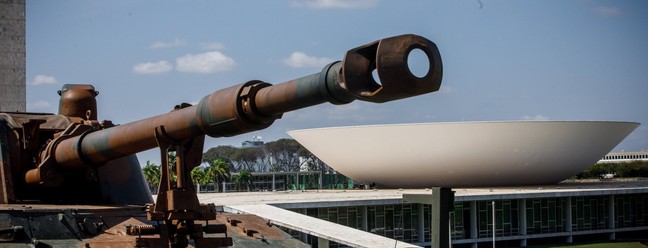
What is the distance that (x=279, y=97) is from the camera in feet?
33.7

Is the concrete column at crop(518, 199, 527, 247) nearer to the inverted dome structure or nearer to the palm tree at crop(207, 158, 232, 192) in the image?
the inverted dome structure

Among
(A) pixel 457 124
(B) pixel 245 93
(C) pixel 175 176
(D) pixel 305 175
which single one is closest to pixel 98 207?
(C) pixel 175 176

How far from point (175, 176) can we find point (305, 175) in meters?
105

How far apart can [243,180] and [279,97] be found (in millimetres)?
100303

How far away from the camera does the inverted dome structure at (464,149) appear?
73.2 metres

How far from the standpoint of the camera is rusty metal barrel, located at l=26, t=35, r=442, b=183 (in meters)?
9.23

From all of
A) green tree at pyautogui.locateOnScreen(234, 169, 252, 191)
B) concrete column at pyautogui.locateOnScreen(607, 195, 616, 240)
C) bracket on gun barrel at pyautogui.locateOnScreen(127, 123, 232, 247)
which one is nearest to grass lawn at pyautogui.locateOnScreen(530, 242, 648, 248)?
concrete column at pyautogui.locateOnScreen(607, 195, 616, 240)

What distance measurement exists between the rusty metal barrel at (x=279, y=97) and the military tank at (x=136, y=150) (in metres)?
0.01

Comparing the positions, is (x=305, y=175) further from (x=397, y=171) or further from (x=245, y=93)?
(x=245, y=93)

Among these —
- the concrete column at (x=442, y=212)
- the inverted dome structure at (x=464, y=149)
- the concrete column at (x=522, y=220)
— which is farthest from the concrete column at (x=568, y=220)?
the concrete column at (x=442, y=212)

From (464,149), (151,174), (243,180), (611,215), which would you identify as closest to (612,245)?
(611,215)

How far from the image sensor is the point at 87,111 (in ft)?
53.7

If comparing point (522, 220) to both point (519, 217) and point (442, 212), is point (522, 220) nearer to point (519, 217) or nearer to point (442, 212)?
point (519, 217)

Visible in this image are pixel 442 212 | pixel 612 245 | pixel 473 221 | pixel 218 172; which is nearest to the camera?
pixel 442 212
